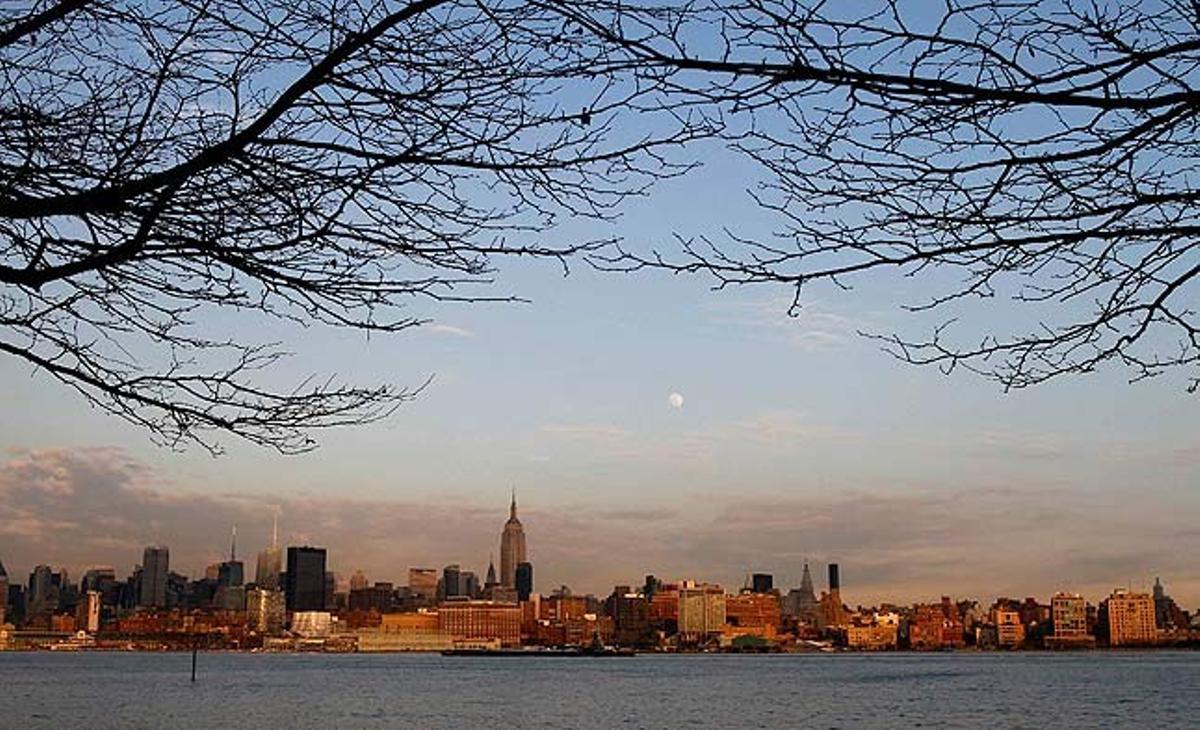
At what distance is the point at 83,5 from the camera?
14.0 feet

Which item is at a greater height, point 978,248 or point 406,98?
point 406,98

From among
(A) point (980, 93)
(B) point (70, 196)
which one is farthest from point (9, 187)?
(A) point (980, 93)

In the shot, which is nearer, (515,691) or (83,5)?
(83,5)

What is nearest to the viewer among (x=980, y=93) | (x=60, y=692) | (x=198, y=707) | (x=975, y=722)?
(x=980, y=93)

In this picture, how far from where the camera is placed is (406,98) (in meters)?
4.21

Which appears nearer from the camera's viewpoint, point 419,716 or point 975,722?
Answer: point 975,722

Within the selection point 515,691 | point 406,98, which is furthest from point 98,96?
point 515,691

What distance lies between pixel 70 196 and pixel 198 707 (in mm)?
65989

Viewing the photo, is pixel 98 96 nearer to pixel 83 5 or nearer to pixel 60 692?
pixel 83 5

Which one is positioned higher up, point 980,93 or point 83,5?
point 83,5

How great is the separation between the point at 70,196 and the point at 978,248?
97.2 inches

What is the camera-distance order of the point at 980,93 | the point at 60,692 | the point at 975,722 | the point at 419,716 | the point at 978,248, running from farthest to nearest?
the point at 60,692, the point at 419,716, the point at 975,722, the point at 978,248, the point at 980,93

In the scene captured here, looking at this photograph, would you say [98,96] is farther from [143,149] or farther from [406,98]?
[406,98]

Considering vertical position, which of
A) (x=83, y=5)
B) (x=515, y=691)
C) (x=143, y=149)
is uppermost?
(x=83, y=5)
